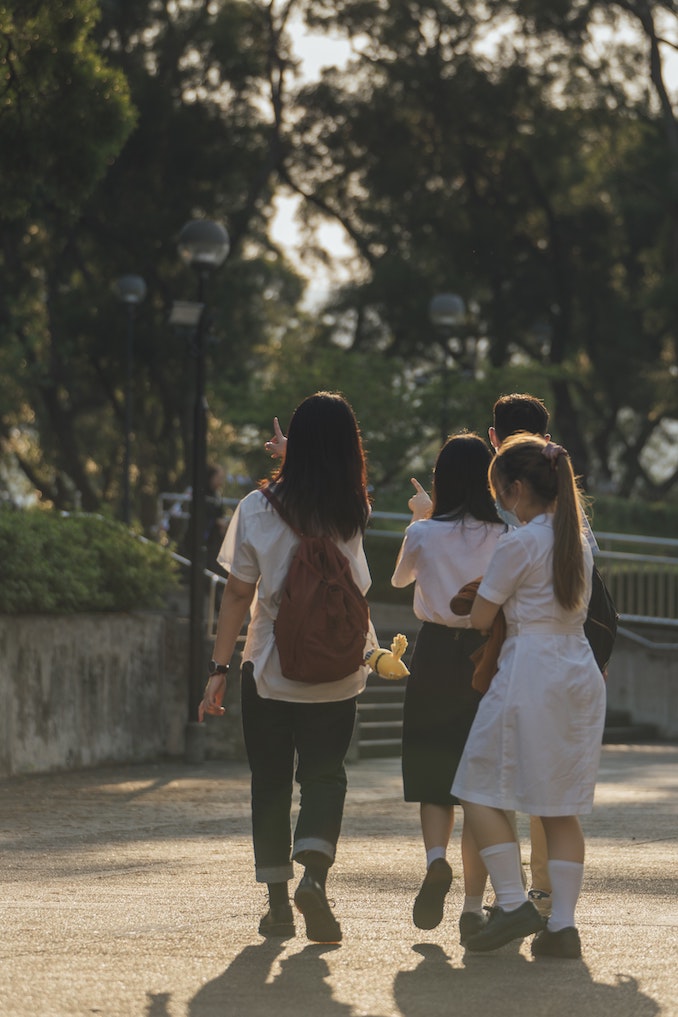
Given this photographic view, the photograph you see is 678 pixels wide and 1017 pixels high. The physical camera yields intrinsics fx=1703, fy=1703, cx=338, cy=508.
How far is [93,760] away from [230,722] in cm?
139

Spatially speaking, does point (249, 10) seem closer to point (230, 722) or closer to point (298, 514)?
point (230, 722)

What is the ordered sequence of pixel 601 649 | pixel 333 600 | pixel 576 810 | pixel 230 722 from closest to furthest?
pixel 576 810 → pixel 333 600 → pixel 601 649 → pixel 230 722

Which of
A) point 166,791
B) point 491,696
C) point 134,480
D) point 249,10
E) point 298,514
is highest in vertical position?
point 249,10

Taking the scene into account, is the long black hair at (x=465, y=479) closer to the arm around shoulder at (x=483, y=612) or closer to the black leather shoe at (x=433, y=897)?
the arm around shoulder at (x=483, y=612)

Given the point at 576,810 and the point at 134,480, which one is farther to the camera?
the point at 134,480

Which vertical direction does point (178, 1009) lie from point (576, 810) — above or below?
below

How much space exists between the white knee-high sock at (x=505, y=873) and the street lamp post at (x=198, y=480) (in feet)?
25.8

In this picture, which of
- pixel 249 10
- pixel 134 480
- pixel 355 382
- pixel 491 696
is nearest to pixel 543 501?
pixel 491 696

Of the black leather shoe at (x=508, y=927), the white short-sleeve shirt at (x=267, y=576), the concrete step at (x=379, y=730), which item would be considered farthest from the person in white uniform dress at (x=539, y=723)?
the concrete step at (x=379, y=730)

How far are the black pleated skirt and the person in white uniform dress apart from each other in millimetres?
478

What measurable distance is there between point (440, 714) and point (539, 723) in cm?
73

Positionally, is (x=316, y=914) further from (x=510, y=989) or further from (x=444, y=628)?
(x=444, y=628)

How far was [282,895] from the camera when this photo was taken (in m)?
5.64

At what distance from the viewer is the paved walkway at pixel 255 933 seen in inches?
180
